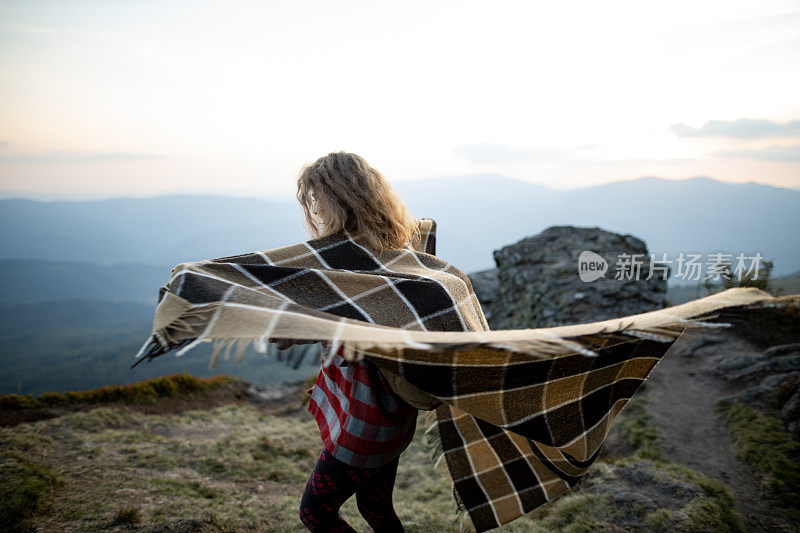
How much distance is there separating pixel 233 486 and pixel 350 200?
338 cm

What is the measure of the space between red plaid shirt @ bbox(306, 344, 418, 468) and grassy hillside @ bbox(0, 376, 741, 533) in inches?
69.5

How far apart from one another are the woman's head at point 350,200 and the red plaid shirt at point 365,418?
620 mm

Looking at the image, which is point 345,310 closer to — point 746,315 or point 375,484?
point 375,484

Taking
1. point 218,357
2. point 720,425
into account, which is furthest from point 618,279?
point 218,357

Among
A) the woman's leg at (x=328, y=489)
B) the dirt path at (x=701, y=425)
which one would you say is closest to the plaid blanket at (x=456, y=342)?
the woman's leg at (x=328, y=489)

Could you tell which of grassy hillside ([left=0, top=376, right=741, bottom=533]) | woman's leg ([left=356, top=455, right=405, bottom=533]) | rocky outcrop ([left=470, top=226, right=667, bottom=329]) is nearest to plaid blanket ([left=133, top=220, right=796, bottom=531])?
woman's leg ([left=356, top=455, right=405, bottom=533])

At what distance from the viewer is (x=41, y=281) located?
16188 centimetres

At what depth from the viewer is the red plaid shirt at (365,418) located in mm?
1590

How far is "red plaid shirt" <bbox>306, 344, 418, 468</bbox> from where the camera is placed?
1590 mm

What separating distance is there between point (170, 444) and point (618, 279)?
811cm

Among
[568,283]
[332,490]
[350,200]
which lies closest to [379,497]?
[332,490]

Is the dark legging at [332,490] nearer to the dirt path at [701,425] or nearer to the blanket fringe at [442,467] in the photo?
the blanket fringe at [442,467]

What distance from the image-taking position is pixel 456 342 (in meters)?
1.11

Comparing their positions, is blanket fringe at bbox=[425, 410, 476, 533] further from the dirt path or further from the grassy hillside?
the dirt path
